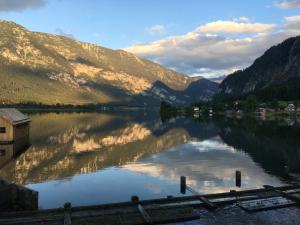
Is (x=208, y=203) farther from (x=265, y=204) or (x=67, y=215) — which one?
(x=67, y=215)

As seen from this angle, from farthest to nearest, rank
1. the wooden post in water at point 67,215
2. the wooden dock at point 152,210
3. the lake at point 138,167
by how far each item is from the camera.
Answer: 1. the lake at point 138,167
2. the wooden dock at point 152,210
3. the wooden post in water at point 67,215

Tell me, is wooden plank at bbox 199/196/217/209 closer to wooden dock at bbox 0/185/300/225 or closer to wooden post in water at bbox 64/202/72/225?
wooden dock at bbox 0/185/300/225

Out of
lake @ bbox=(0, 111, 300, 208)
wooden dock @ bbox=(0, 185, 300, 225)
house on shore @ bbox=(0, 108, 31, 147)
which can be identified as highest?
house on shore @ bbox=(0, 108, 31, 147)

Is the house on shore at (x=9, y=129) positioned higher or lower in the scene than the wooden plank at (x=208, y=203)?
higher

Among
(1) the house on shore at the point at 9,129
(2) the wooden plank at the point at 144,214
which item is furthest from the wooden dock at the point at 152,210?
(1) the house on shore at the point at 9,129

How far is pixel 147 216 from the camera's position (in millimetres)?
32281

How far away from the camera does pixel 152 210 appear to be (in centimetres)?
3444

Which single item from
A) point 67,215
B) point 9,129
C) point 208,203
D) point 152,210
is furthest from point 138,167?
point 9,129

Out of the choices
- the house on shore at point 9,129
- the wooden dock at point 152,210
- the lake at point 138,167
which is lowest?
the lake at point 138,167

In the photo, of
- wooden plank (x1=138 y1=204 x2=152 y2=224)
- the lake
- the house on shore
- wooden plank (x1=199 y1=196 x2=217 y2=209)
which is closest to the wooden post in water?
wooden plank (x1=138 y1=204 x2=152 y2=224)

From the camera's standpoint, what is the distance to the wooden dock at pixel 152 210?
31.8 metres

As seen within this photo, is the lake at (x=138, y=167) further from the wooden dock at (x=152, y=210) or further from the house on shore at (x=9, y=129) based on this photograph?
the wooden dock at (x=152, y=210)

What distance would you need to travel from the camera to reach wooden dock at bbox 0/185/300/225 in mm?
31781

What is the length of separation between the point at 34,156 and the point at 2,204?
38865 mm
